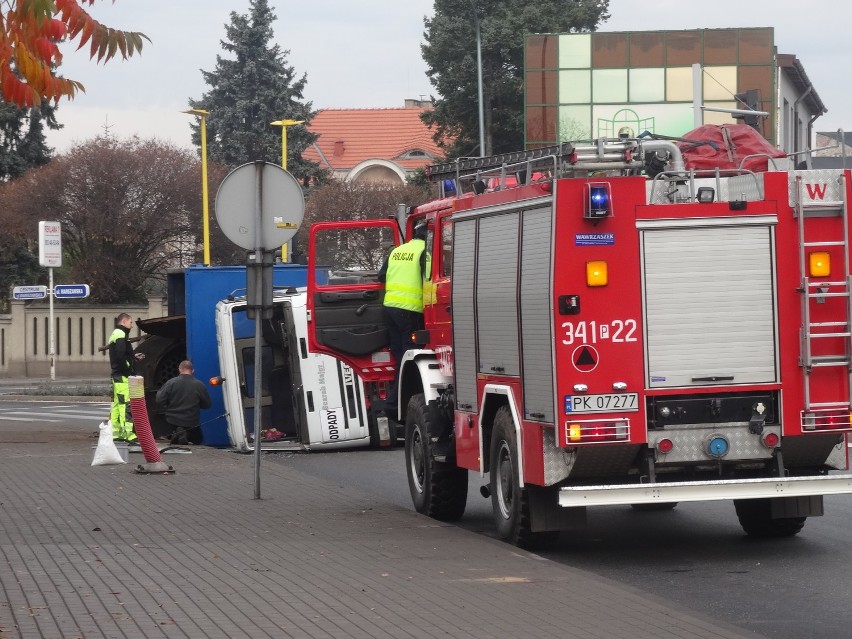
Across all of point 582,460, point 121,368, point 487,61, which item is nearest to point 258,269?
point 582,460

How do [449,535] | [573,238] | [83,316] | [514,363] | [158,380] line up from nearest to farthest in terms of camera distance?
[573,238]
[514,363]
[449,535]
[158,380]
[83,316]

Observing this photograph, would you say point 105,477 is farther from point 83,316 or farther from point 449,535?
point 83,316

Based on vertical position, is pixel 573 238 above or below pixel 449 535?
above

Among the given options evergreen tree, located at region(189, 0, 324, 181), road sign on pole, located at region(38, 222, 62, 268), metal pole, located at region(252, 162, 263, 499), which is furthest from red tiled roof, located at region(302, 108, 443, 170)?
metal pole, located at region(252, 162, 263, 499)

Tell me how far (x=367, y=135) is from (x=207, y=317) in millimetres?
74191

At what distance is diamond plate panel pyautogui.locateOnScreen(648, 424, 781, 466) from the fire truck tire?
1.07m

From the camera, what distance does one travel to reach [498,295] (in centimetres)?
1063

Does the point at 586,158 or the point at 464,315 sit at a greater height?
the point at 586,158

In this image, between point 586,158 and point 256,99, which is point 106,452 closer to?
point 586,158

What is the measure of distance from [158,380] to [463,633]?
51.6 ft

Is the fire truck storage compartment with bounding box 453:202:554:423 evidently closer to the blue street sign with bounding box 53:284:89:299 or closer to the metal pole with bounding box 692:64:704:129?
the metal pole with bounding box 692:64:704:129

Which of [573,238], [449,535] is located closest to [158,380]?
[449,535]

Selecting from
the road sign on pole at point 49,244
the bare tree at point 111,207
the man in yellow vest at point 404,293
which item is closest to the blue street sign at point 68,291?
the road sign on pole at point 49,244

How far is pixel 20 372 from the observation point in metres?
46.2
